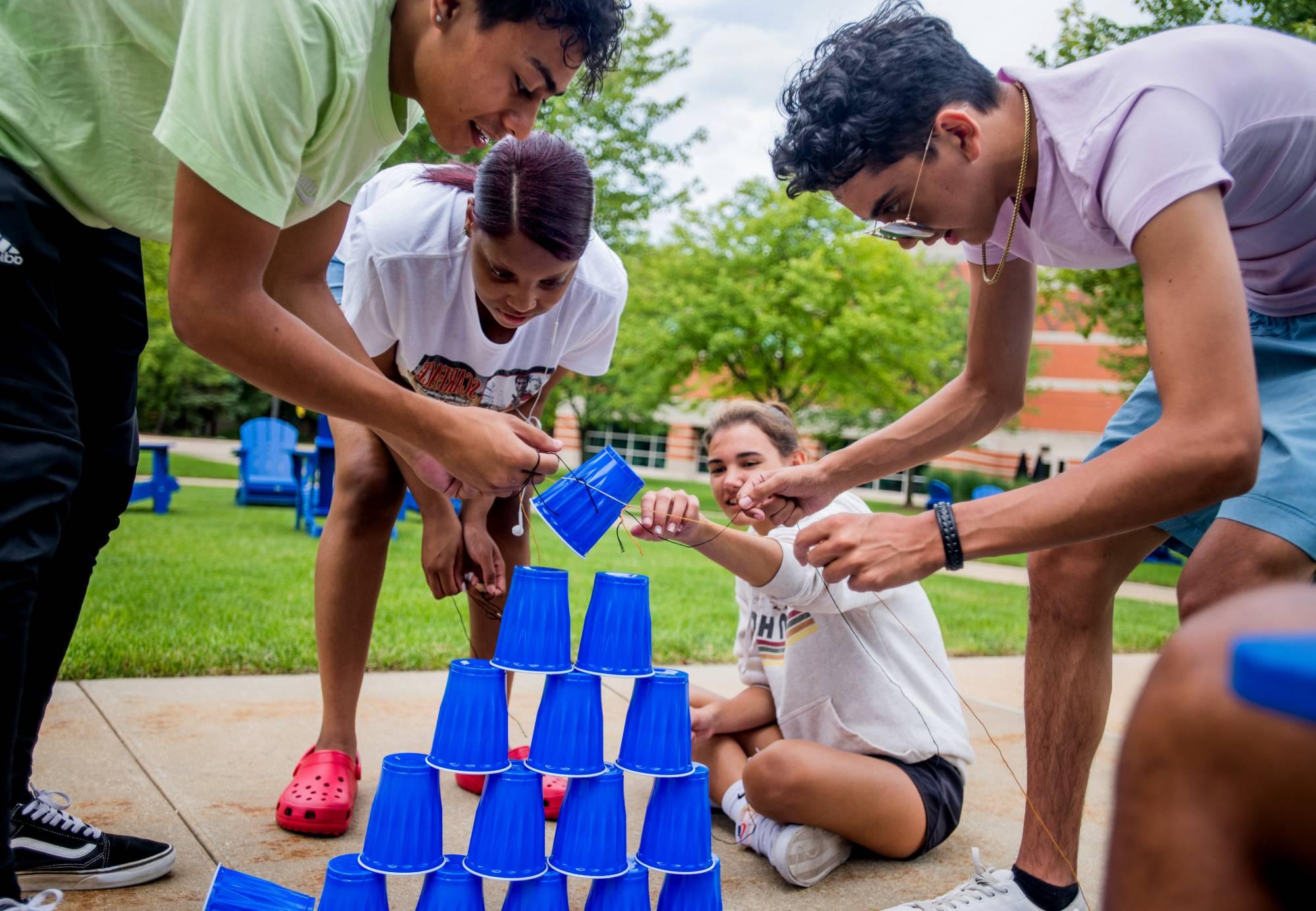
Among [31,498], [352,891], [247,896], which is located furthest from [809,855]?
[31,498]

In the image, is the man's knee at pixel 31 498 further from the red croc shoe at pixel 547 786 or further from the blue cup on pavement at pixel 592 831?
the red croc shoe at pixel 547 786

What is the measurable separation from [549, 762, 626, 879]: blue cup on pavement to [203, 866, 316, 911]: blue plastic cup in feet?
1.57

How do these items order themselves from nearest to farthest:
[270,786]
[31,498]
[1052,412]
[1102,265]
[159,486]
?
[31,498] → [1102,265] → [270,786] → [159,486] → [1052,412]

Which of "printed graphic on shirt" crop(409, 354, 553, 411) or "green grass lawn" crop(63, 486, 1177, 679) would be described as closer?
"printed graphic on shirt" crop(409, 354, 553, 411)

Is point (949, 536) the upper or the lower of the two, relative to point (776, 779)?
upper

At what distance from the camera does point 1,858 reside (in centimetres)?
166

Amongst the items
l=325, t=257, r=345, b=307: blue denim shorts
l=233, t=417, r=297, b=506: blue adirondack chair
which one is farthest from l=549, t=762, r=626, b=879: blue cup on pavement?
l=233, t=417, r=297, b=506: blue adirondack chair

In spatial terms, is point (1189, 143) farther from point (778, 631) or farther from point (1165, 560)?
point (1165, 560)

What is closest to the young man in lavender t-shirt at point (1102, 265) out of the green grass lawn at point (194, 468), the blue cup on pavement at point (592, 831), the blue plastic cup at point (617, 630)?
the blue plastic cup at point (617, 630)

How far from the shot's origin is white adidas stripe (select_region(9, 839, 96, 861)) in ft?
6.90

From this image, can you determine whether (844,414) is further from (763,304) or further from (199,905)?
(199,905)

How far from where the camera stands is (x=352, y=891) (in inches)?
70.5

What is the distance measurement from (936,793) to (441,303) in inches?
78.1

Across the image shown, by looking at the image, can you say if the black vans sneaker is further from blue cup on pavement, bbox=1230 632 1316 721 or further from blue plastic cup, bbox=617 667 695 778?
blue cup on pavement, bbox=1230 632 1316 721
